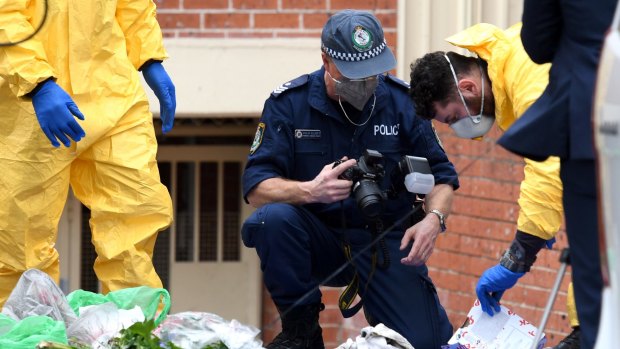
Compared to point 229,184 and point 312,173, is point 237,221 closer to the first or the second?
point 229,184

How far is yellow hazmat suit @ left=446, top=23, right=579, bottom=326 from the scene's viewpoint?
4.09 m

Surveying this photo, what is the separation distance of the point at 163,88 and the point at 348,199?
2.41ft

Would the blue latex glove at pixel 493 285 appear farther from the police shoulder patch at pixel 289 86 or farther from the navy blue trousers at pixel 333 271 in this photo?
the police shoulder patch at pixel 289 86

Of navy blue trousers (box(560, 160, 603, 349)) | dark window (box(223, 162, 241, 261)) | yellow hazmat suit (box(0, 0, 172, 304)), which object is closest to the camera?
navy blue trousers (box(560, 160, 603, 349))

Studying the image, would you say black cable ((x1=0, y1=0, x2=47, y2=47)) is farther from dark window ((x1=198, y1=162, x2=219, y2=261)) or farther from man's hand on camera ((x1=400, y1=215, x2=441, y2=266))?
dark window ((x1=198, y1=162, x2=219, y2=261))

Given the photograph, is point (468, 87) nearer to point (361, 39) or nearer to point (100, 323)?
point (361, 39)

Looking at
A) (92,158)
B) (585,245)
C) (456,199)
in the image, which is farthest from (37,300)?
(456,199)

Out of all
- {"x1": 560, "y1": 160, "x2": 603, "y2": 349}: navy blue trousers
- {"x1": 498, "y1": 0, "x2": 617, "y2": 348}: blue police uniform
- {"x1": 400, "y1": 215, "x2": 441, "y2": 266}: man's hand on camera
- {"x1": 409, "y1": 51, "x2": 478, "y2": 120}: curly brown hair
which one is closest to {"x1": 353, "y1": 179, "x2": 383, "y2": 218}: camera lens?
{"x1": 400, "y1": 215, "x2": 441, "y2": 266}: man's hand on camera

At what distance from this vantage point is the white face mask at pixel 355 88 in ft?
14.8

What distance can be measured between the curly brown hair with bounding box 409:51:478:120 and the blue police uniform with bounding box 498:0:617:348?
2.81 ft

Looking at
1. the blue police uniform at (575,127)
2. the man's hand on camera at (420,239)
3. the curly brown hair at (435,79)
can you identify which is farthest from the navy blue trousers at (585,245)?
the man's hand on camera at (420,239)

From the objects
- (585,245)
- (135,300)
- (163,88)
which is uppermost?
(163,88)

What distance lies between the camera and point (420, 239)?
4.45 meters

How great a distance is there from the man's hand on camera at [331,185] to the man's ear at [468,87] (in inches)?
15.5
